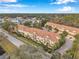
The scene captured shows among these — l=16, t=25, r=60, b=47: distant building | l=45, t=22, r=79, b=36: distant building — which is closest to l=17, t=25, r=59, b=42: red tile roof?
l=16, t=25, r=60, b=47: distant building

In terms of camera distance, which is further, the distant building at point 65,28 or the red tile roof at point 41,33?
the red tile roof at point 41,33

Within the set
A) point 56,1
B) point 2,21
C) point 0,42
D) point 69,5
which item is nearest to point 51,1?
point 56,1

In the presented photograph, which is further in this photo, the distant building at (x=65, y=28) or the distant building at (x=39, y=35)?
the distant building at (x=39, y=35)

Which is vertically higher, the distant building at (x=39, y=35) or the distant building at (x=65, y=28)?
the distant building at (x=65, y=28)

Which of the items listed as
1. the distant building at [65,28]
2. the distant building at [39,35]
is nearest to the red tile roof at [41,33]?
the distant building at [39,35]

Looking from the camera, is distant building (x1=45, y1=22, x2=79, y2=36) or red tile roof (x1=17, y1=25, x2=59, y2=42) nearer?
distant building (x1=45, y1=22, x2=79, y2=36)

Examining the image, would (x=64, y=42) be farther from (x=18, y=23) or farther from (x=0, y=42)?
(x=0, y=42)

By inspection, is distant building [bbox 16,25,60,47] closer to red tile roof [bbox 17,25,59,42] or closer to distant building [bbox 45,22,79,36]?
red tile roof [bbox 17,25,59,42]

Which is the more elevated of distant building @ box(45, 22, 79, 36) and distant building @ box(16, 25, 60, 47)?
distant building @ box(45, 22, 79, 36)

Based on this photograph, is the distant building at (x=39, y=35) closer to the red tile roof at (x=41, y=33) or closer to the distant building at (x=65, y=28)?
the red tile roof at (x=41, y=33)
